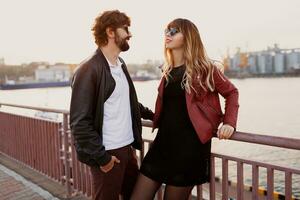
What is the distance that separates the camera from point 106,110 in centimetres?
246

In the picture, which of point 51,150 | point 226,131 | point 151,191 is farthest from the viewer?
point 51,150

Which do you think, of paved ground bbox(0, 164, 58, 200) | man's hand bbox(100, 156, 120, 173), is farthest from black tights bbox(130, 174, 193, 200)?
paved ground bbox(0, 164, 58, 200)

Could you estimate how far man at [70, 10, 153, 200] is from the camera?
7.66 ft

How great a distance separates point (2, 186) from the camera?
495cm

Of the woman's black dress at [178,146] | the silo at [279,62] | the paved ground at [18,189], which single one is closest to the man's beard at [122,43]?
the woman's black dress at [178,146]

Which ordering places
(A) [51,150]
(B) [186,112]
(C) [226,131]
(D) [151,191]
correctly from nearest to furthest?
(C) [226,131], (B) [186,112], (D) [151,191], (A) [51,150]

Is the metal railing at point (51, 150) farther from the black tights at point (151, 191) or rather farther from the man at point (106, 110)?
the man at point (106, 110)

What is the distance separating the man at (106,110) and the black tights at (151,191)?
5.2 inches

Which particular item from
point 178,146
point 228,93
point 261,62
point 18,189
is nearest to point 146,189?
point 178,146

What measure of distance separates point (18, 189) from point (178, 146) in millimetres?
3238

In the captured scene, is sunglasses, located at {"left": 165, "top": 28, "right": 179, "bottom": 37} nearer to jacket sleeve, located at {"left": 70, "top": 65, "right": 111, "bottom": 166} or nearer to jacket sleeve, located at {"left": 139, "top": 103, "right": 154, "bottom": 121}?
jacket sleeve, located at {"left": 70, "top": 65, "right": 111, "bottom": 166}

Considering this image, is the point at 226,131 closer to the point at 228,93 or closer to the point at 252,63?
the point at 228,93

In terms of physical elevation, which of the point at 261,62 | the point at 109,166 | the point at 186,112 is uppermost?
the point at 261,62

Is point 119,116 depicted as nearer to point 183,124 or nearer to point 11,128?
point 183,124
